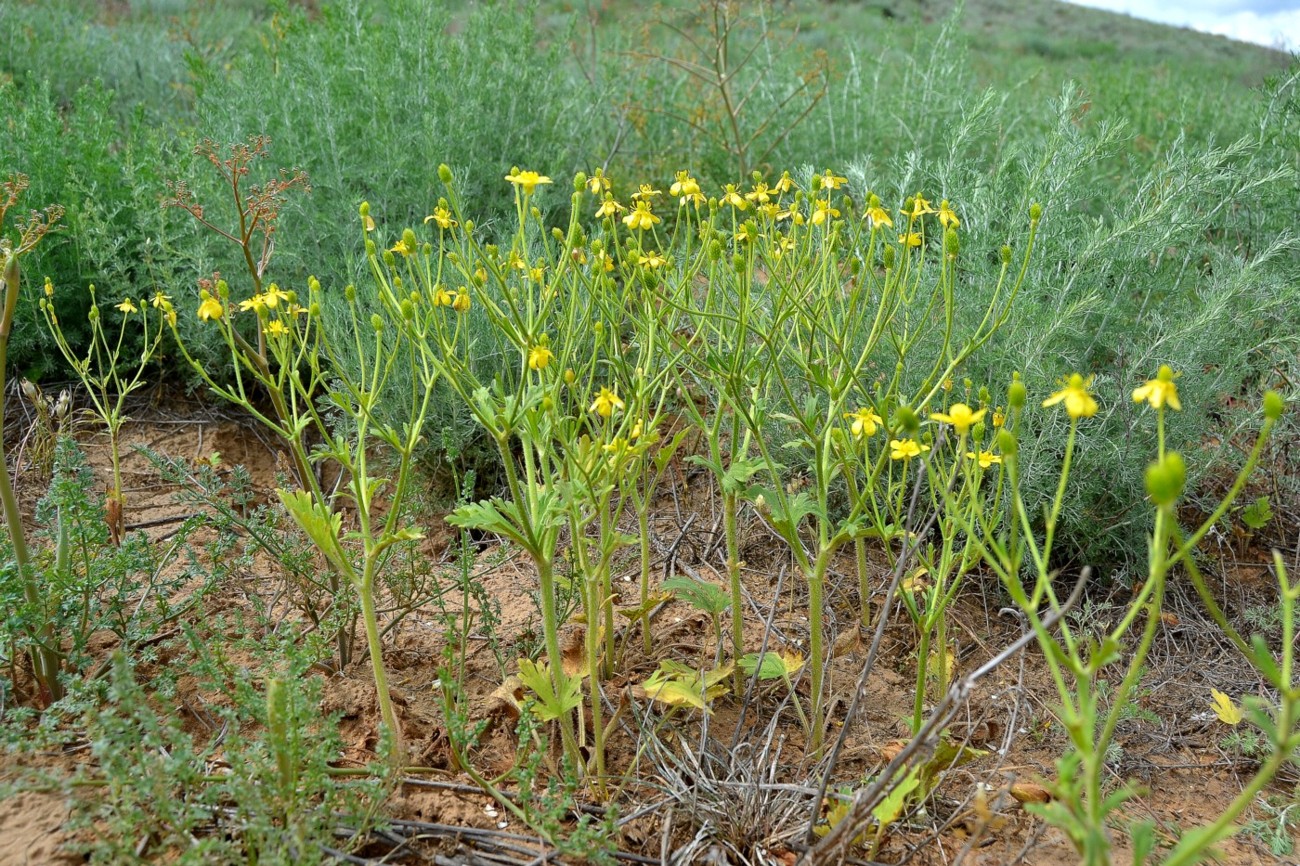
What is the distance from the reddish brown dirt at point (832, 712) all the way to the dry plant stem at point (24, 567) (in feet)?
0.68

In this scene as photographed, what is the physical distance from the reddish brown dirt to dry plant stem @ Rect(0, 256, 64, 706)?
21 centimetres

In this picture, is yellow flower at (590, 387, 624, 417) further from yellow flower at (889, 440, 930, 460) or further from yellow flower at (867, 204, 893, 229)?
yellow flower at (867, 204, 893, 229)

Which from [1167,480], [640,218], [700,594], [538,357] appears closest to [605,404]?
[538,357]

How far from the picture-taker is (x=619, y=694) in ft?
6.81

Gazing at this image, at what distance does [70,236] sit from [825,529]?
300cm

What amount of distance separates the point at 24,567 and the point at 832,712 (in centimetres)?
168

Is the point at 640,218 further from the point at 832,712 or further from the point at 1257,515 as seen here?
the point at 1257,515

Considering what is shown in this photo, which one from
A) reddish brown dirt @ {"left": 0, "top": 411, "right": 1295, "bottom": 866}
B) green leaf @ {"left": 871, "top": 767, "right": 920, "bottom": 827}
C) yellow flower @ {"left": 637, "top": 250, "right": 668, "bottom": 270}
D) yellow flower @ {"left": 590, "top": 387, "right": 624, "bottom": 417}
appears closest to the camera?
green leaf @ {"left": 871, "top": 767, "right": 920, "bottom": 827}

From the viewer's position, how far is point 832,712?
209cm

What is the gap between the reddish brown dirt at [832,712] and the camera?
1725 millimetres

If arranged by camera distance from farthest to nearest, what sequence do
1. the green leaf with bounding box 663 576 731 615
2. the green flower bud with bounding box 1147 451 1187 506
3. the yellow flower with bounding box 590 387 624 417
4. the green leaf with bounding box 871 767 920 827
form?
the green leaf with bounding box 663 576 731 615 → the yellow flower with bounding box 590 387 624 417 → the green leaf with bounding box 871 767 920 827 → the green flower bud with bounding box 1147 451 1187 506

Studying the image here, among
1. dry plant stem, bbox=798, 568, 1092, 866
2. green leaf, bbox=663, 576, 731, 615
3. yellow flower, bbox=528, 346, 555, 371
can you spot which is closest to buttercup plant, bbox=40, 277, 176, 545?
yellow flower, bbox=528, 346, 555, 371

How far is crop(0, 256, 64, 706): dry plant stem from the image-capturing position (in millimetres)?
1741

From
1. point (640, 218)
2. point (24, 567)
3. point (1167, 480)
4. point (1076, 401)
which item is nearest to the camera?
point (1167, 480)
